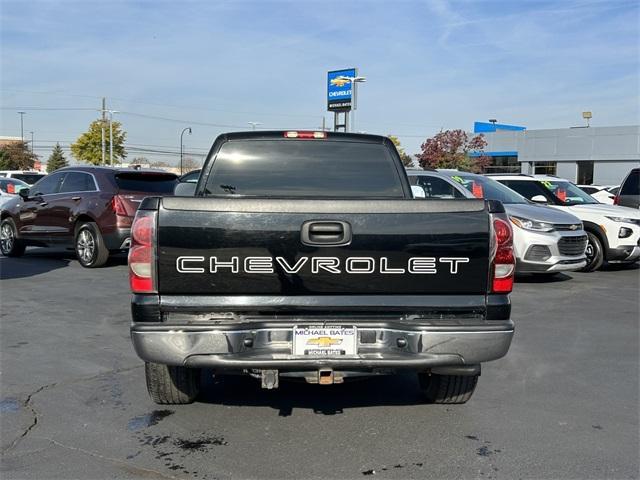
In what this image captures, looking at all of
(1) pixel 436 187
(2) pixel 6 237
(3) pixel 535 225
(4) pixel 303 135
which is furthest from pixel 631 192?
(2) pixel 6 237

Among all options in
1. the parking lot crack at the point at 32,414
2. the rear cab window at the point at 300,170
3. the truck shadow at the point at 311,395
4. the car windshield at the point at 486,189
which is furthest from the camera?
the car windshield at the point at 486,189

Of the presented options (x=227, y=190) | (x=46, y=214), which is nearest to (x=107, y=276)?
(x=46, y=214)

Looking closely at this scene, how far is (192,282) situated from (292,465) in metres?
1.18

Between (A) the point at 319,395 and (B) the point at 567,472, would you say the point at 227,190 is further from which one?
(B) the point at 567,472

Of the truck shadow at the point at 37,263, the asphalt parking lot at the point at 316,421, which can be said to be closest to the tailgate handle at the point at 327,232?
the asphalt parking lot at the point at 316,421

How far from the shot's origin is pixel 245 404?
15.6 feet

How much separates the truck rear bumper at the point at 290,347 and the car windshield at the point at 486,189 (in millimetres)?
7365

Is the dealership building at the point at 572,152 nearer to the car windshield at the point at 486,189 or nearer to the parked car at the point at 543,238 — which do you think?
the car windshield at the point at 486,189

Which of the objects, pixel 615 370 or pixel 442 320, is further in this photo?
pixel 615 370

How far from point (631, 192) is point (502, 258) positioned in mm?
11126

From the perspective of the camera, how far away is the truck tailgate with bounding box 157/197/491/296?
3.74 metres

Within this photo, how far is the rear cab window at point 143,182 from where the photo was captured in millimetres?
11066

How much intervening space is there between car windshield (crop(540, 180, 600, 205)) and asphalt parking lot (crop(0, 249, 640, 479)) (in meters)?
6.43

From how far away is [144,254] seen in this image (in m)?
3.74
